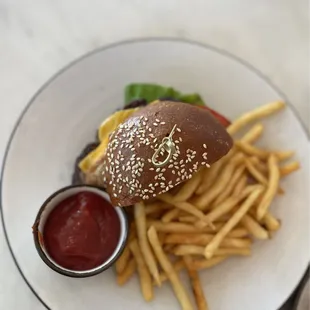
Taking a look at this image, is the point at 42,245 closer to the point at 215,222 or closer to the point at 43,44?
the point at 215,222

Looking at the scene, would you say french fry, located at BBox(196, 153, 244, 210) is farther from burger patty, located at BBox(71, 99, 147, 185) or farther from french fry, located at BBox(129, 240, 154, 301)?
burger patty, located at BBox(71, 99, 147, 185)

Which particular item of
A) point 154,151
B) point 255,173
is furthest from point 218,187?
point 154,151

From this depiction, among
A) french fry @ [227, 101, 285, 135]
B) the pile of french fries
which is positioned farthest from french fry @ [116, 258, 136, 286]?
french fry @ [227, 101, 285, 135]

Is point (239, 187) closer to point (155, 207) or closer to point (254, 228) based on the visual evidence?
point (254, 228)

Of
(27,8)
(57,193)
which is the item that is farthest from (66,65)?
(57,193)

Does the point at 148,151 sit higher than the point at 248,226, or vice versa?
Answer: the point at 148,151

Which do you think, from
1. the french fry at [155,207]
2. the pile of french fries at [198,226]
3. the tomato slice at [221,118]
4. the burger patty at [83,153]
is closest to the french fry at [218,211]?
the pile of french fries at [198,226]
